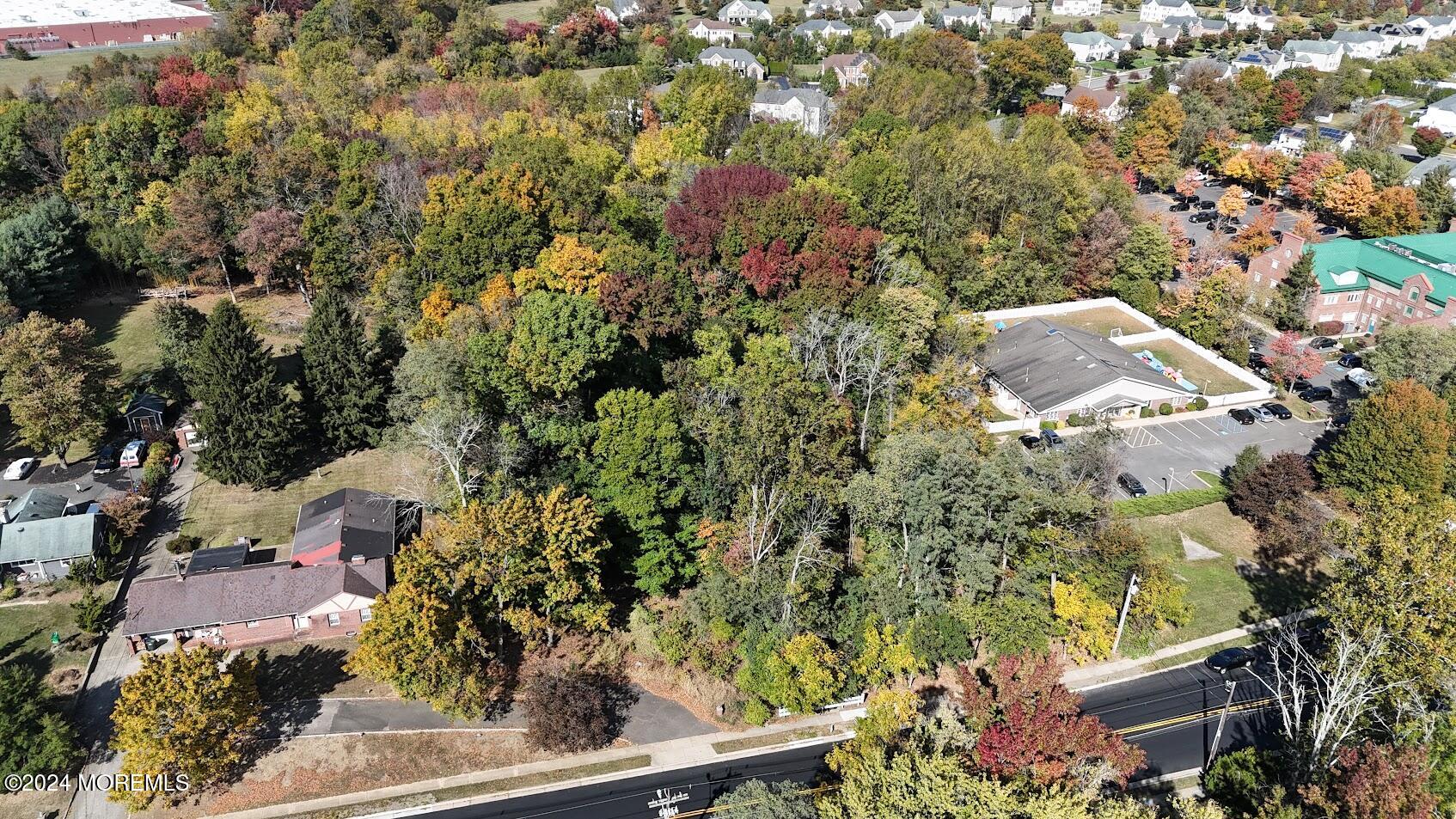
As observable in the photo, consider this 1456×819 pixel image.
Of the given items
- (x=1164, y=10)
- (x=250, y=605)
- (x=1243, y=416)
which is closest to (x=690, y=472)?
(x=250, y=605)

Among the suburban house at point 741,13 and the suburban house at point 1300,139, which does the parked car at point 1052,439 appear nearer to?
the suburban house at point 1300,139

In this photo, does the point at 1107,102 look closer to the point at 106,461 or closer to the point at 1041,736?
the point at 1041,736

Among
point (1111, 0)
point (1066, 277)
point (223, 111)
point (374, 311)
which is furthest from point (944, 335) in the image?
point (1111, 0)

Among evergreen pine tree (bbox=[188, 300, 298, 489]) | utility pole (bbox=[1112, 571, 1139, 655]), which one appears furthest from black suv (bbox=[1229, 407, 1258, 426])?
evergreen pine tree (bbox=[188, 300, 298, 489])

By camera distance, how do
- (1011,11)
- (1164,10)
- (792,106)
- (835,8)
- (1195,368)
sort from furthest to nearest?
(1011,11), (1164,10), (835,8), (792,106), (1195,368)

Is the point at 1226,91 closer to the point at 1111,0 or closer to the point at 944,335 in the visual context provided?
the point at 944,335
